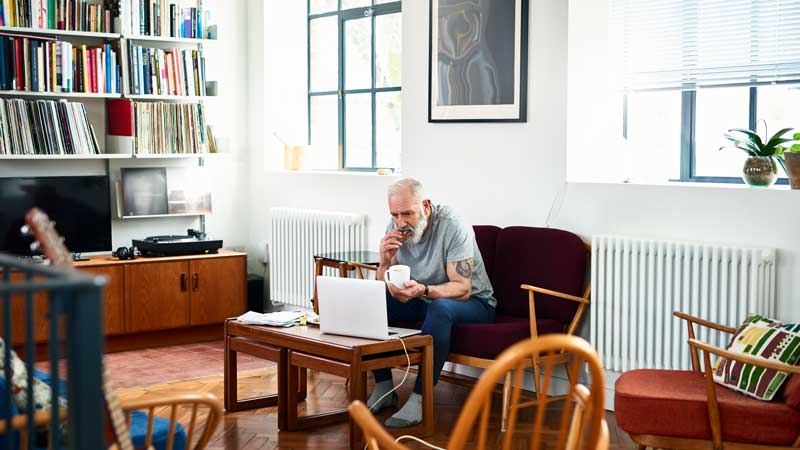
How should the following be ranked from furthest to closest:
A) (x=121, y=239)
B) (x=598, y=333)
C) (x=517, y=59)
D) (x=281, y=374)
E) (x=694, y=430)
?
1. (x=121, y=239)
2. (x=517, y=59)
3. (x=598, y=333)
4. (x=281, y=374)
5. (x=694, y=430)

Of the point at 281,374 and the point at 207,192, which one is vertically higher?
the point at 207,192

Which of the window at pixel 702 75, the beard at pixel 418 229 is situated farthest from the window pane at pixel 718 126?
the beard at pixel 418 229

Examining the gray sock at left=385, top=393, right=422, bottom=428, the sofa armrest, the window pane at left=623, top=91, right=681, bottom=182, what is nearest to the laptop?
the gray sock at left=385, top=393, right=422, bottom=428

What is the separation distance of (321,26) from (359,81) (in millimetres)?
598

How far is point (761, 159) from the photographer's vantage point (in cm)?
440

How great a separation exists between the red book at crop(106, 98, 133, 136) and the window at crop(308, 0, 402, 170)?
133 centimetres

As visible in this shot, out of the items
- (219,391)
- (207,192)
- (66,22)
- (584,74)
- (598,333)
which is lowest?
(219,391)

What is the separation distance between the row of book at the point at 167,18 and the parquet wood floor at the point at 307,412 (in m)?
2.46

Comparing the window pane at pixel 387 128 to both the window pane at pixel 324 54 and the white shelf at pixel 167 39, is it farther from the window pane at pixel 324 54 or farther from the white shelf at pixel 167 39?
the white shelf at pixel 167 39

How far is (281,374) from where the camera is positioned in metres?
4.46

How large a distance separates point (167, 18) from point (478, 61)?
7.92 feet

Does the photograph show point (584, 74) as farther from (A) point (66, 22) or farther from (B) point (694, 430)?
(A) point (66, 22)

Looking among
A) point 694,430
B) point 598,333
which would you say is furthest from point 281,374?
point 694,430

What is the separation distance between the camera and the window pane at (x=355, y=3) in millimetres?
6766
